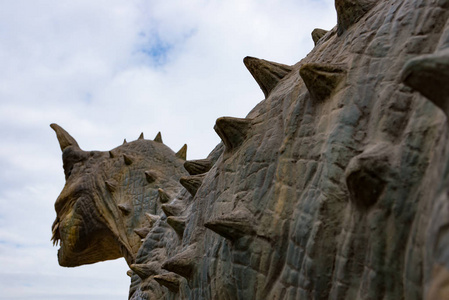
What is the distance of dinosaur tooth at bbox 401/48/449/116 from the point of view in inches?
58.3

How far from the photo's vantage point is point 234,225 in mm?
2557

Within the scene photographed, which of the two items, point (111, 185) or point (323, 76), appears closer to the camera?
point (323, 76)

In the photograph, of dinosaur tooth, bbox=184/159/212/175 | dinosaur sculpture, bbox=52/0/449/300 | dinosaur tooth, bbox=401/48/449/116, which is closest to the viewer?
dinosaur tooth, bbox=401/48/449/116

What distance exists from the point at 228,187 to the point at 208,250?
0.35 metres

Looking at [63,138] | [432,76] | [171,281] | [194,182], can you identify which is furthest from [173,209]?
[63,138]

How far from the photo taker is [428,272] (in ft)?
4.83

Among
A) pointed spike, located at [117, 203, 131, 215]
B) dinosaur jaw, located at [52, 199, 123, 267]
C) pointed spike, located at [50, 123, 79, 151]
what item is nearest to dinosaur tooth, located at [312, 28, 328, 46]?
pointed spike, located at [117, 203, 131, 215]

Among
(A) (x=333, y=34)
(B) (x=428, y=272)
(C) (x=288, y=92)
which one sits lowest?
(B) (x=428, y=272)

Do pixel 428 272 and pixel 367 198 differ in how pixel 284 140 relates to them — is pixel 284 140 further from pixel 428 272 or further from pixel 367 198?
pixel 428 272

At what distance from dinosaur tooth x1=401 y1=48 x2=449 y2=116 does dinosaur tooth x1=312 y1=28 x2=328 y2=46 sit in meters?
1.85

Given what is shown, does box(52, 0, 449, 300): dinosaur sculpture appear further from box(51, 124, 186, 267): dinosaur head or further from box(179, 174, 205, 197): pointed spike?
box(51, 124, 186, 267): dinosaur head

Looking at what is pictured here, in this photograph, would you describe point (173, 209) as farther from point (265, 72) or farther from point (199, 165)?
point (265, 72)

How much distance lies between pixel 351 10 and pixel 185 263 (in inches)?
62.2

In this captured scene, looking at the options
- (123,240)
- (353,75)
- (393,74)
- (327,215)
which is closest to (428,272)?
(327,215)
